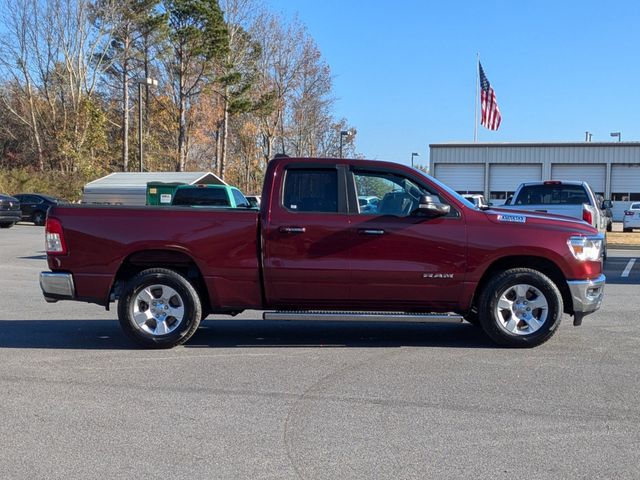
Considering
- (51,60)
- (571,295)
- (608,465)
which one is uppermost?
(51,60)

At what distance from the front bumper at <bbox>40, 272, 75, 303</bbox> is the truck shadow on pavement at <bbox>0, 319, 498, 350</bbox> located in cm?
61

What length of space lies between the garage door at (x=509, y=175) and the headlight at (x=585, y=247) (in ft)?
142

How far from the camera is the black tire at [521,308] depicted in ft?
23.1

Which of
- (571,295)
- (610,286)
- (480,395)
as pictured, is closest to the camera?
(480,395)

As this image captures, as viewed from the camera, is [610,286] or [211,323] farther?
[610,286]

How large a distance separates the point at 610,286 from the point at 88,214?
9.58 meters

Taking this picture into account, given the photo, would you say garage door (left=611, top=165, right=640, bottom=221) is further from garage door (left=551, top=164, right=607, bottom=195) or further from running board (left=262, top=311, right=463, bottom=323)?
running board (left=262, top=311, right=463, bottom=323)

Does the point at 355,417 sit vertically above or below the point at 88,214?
below

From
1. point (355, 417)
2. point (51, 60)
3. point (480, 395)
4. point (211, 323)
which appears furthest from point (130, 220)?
point (51, 60)

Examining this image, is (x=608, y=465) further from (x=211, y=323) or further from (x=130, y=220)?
(x=211, y=323)

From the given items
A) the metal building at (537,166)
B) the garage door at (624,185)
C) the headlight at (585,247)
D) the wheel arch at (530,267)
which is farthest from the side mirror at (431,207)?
the garage door at (624,185)

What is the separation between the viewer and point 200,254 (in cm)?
707

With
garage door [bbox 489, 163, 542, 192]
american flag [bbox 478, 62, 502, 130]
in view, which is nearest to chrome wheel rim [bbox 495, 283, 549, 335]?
american flag [bbox 478, 62, 502, 130]

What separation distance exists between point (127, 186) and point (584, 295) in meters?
30.5
